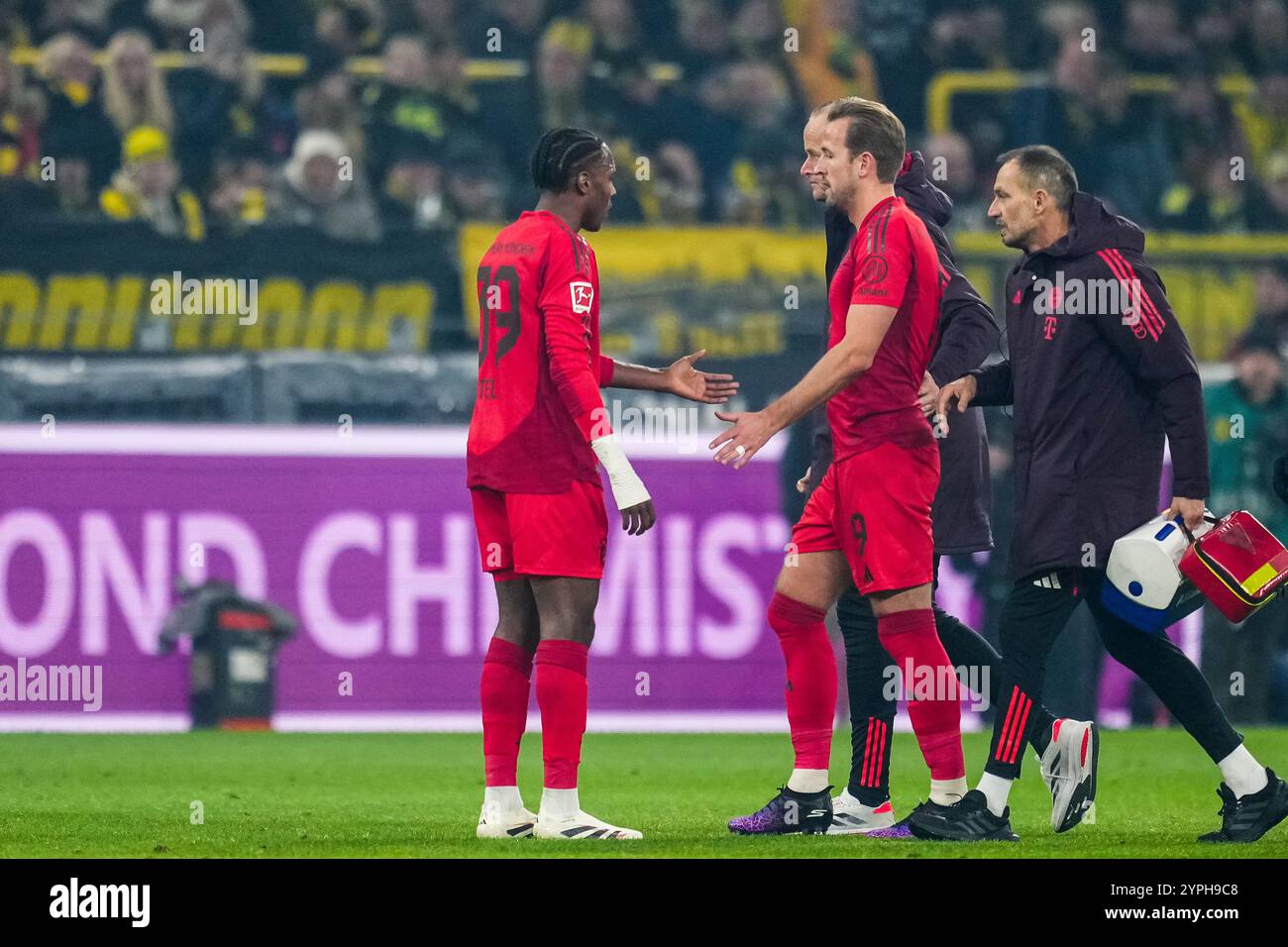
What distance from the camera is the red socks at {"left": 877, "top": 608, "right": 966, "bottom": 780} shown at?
545 centimetres

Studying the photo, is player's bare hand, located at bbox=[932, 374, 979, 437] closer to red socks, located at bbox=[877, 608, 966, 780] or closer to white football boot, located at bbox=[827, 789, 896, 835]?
red socks, located at bbox=[877, 608, 966, 780]

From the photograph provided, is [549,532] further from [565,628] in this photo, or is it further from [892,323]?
[892,323]

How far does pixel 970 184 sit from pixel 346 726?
5.65 m

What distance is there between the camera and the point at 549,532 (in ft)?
18.1

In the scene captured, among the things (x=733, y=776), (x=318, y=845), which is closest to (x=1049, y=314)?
(x=318, y=845)

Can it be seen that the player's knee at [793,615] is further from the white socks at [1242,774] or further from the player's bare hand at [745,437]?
the white socks at [1242,774]

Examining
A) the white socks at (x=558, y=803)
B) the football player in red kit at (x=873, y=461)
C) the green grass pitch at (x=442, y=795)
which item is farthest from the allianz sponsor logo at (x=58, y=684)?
the football player in red kit at (x=873, y=461)

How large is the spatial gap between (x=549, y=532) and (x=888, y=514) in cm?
89

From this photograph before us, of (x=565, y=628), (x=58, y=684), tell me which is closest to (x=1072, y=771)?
(x=565, y=628)

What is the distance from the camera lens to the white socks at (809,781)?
5.82 metres

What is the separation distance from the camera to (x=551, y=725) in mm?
5555

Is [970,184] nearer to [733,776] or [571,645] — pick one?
[733,776]

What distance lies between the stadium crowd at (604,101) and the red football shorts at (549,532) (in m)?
6.61

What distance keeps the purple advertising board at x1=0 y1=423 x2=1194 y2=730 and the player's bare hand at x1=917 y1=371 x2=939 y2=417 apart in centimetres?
518
